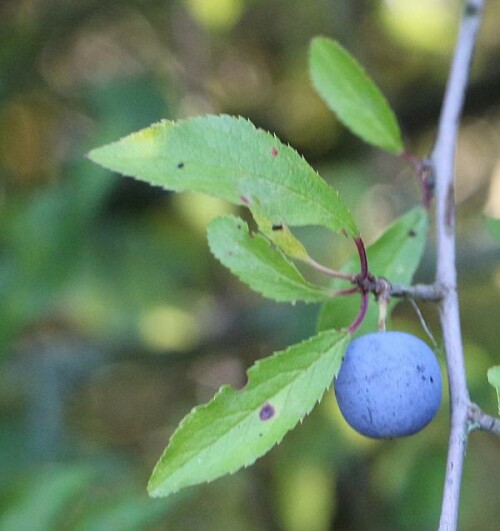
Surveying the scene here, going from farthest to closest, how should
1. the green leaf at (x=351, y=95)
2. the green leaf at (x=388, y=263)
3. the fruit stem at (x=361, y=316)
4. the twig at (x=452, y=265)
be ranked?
the green leaf at (x=351, y=95) → the green leaf at (x=388, y=263) → the fruit stem at (x=361, y=316) → the twig at (x=452, y=265)

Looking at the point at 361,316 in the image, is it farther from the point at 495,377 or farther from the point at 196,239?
the point at 196,239

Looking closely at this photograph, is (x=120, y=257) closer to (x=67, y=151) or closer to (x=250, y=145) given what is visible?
(x=67, y=151)

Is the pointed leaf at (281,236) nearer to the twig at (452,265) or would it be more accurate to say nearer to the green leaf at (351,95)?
the twig at (452,265)

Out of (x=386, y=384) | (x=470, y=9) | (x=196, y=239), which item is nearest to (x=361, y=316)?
(x=386, y=384)

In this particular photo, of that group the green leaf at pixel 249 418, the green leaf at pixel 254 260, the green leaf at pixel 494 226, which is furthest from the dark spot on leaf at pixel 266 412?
the green leaf at pixel 494 226

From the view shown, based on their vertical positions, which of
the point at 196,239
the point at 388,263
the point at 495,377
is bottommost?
the point at 196,239

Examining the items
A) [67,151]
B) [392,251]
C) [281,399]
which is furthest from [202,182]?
[67,151]
